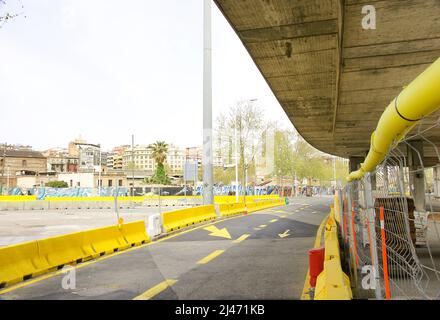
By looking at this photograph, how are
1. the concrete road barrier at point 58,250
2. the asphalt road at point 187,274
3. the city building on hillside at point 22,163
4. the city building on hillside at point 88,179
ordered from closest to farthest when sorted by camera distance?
1. the asphalt road at point 187,274
2. the concrete road barrier at point 58,250
3. the city building on hillside at point 88,179
4. the city building on hillside at point 22,163

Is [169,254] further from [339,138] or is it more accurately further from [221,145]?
[221,145]

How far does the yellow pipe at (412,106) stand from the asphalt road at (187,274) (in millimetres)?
4074

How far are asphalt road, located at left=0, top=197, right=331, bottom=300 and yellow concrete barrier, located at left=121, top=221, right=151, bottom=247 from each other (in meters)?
0.41

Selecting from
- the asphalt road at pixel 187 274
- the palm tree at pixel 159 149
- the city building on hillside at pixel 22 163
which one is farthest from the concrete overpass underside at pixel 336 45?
the city building on hillside at pixel 22 163

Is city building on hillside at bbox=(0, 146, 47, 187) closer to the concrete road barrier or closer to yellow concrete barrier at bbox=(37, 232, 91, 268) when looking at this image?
the concrete road barrier

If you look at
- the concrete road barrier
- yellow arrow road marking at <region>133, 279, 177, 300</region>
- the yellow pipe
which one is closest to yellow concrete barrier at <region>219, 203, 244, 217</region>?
the concrete road barrier

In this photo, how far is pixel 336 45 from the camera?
358 inches

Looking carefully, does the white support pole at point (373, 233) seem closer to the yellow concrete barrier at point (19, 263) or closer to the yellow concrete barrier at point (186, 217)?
the yellow concrete barrier at point (19, 263)

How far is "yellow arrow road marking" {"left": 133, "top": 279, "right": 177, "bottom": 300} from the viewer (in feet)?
21.1

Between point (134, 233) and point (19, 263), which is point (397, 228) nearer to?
point (19, 263)

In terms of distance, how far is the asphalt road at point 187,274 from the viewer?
670cm

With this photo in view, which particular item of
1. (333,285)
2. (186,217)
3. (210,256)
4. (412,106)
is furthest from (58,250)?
(186,217)

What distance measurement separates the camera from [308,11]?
24.2 ft

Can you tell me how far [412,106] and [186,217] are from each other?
54.7ft
